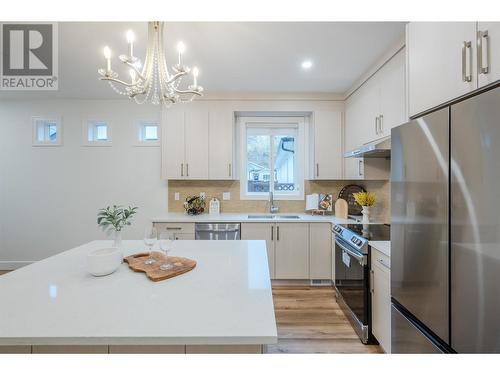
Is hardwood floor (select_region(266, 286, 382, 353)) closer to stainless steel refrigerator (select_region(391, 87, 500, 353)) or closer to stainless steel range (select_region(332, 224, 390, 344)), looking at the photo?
stainless steel range (select_region(332, 224, 390, 344))

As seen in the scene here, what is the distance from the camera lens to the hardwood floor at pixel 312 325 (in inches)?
75.1

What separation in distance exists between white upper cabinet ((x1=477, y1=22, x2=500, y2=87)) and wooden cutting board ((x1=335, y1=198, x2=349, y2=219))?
2.37 m

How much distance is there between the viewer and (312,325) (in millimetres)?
2215

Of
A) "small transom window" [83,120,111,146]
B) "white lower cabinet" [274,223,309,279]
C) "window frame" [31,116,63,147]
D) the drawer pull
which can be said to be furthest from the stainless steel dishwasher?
"window frame" [31,116,63,147]

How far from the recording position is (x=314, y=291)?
115 inches

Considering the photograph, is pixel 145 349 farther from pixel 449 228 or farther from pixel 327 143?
pixel 327 143

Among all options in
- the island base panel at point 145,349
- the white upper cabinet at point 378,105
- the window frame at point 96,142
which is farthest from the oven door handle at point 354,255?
the window frame at point 96,142

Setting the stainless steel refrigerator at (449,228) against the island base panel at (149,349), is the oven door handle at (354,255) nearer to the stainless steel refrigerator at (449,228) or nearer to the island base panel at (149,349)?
the stainless steel refrigerator at (449,228)

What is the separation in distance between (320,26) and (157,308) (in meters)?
2.19

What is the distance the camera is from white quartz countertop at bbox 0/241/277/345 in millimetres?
746

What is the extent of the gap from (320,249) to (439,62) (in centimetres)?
Answer: 231

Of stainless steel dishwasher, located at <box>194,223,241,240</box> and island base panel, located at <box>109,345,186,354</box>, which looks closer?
island base panel, located at <box>109,345,186,354</box>

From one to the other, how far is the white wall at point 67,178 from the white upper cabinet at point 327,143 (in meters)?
2.35
